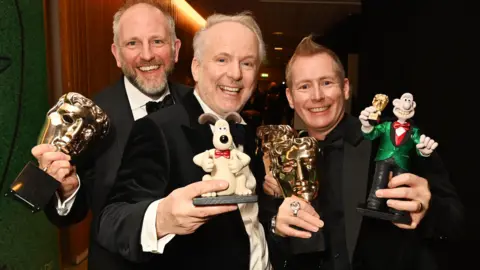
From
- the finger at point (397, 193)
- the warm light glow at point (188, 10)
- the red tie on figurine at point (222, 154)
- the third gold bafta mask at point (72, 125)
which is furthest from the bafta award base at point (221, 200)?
the warm light glow at point (188, 10)

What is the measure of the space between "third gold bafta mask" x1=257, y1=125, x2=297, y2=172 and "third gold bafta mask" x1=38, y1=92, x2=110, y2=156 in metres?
0.62

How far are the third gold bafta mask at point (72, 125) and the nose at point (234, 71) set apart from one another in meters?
0.53

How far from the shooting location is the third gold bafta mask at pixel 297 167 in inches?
58.9

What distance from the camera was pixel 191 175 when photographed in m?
1.40

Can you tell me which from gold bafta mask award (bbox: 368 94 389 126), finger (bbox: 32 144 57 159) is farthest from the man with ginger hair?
finger (bbox: 32 144 57 159)

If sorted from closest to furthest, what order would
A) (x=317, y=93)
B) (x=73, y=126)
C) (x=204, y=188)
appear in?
(x=204, y=188), (x=73, y=126), (x=317, y=93)

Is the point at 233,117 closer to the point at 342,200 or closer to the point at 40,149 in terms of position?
the point at 342,200

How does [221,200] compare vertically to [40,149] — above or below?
below

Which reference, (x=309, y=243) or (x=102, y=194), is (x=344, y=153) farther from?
(x=102, y=194)

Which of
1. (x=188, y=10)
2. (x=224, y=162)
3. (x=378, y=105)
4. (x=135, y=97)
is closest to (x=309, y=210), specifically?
(x=224, y=162)

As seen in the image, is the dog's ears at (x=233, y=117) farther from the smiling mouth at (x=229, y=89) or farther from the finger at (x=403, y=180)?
the finger at (x=403, y=180)

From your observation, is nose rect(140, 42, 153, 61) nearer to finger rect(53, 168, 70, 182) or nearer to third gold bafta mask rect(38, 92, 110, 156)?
third gold bafta mask rect(38, 92, 110, 156)

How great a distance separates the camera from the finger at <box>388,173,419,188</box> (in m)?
1.44

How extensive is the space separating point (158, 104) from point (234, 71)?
434 mm
